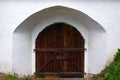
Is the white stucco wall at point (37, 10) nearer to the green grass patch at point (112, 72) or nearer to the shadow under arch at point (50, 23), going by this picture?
the shadow under arch at point (50, 23)

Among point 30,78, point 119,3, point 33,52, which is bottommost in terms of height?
point 30,78

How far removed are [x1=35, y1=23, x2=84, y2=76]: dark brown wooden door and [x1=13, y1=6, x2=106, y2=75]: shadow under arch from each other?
186 millimetres

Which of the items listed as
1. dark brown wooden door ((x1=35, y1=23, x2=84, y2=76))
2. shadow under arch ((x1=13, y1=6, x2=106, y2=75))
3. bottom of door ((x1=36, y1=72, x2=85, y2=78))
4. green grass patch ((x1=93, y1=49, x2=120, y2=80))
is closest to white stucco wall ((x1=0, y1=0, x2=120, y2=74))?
shadow under arch ((x1=13, y1=6, x2=106, y2=75))

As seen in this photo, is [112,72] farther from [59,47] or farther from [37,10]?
[37,10]

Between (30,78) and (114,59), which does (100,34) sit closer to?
(114,59)

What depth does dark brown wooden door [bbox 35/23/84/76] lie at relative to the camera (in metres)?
11.5

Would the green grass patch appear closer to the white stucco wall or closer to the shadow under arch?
the white stucco wall

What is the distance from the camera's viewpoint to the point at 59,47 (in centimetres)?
1155

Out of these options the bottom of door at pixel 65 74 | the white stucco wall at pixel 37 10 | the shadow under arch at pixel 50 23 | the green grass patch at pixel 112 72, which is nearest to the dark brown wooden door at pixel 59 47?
the bottom of door at pixel 65 74

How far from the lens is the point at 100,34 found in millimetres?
10766

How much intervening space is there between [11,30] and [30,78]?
1.68 m

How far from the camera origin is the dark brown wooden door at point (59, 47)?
37.8 feet

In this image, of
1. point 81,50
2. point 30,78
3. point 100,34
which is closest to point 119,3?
point 100,34

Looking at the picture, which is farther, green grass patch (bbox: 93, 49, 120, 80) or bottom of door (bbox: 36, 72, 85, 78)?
bottom of door (bbox: 36, 72, 85, 78)
